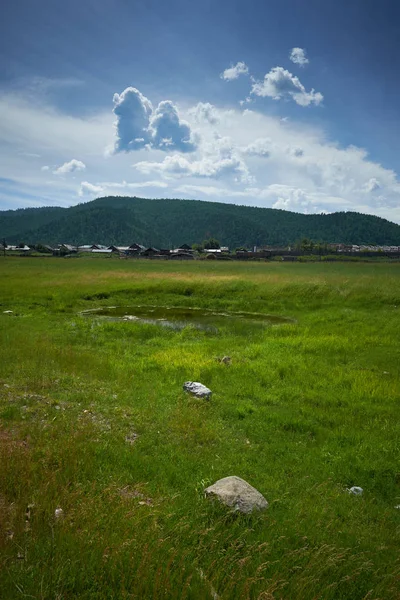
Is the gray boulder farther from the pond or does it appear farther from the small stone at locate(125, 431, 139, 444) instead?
the pond

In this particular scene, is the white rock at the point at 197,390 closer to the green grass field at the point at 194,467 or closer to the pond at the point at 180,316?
the green grass field at the point at 194,467

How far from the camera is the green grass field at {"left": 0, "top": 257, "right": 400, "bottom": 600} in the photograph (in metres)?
5.10

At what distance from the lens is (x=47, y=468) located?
7234 mm

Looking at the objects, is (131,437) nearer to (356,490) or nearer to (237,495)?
(237,495)

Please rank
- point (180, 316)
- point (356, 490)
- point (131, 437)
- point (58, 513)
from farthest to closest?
point (180, 316), point (131, 437), point (356, 490), point (58, 513)

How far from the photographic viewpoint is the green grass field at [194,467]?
510cm

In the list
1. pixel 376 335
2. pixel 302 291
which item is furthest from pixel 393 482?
pixel 302 291

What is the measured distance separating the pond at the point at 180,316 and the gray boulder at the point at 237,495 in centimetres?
2010

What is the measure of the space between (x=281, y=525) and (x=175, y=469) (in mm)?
2604

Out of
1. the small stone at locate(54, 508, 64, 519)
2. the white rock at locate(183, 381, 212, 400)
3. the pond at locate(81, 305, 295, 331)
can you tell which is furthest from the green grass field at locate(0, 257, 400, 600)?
the pond at locate(81, 305, 295, 331)

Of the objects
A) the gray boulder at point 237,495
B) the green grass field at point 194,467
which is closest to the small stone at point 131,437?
the green grass field at point 194,467

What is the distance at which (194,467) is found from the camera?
8.39 m

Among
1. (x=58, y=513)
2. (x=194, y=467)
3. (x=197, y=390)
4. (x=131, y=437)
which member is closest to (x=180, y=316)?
(x=197, y=390)

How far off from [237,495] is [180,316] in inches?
1040
